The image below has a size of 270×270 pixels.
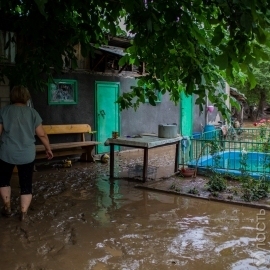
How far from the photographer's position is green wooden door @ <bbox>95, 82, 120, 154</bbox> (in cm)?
1045

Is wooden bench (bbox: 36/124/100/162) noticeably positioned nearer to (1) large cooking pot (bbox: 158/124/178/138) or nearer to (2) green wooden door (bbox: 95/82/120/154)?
(2) green wooden door (bbox: 95/82/120/154)

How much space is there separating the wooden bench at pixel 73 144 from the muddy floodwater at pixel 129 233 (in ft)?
6.71

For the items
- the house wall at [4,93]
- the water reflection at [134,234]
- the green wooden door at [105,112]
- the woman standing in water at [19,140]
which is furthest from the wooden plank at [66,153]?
the woman standing in water at [19,140]

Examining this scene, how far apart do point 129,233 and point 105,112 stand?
260 inches

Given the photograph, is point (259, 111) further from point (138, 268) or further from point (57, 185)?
point (138, 268)

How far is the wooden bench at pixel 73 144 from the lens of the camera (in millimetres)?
8641

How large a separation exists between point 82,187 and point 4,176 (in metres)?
2.19

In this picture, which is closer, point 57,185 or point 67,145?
point 57,185

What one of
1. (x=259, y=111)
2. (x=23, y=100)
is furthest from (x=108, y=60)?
(x=259, y=111)

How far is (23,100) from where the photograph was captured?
4754 mm

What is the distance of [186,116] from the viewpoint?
46.2ft

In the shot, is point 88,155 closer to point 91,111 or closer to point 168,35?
point 91,111

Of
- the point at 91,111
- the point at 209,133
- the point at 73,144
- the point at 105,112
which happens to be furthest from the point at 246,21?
the point at 209,133

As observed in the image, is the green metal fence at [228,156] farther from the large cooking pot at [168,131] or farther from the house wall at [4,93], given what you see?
the house wall at [4,93]
